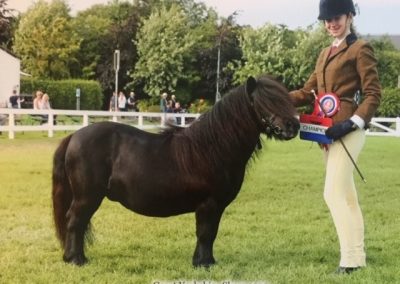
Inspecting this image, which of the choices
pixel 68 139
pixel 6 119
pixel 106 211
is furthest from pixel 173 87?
pixel 68 139

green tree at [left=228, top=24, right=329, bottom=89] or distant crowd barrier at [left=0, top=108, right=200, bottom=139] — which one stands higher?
green tree at [left=228, top=24, right=329, bottom=89]

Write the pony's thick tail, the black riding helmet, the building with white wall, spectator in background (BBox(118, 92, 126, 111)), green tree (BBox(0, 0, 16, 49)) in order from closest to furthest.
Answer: the black riding helmet → the pony's thick tail → spectator in background (BBox(118, 92, 126, 111)) → green tree (BBox(0, 0, 16, 49)) → the building with white wall

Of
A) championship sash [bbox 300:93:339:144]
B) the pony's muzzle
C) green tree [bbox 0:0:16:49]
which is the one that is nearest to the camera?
the pony's muzzle

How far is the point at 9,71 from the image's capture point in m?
19.7

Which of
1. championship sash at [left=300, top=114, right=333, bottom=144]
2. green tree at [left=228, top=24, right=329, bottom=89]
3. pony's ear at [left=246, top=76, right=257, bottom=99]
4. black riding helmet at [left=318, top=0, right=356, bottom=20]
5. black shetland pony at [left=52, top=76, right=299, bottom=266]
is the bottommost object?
black shetland pony at [left=52, top=76, right=299, bottom=266]

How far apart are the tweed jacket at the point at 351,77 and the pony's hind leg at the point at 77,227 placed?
159 cm

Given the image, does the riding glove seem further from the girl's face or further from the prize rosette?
the girl's face

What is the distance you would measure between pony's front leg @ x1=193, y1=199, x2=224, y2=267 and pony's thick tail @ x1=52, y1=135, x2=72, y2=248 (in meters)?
0.96

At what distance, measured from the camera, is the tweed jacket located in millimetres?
3904

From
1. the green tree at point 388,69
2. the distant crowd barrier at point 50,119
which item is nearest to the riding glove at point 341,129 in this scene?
the distant crowd barrier at point 50,119

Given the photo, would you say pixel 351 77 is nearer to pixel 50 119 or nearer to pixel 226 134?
pixel 226 134

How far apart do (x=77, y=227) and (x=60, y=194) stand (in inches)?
11.2

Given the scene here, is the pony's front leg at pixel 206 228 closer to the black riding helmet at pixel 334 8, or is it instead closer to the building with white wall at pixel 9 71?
the black riding helmet at pixel 334 8

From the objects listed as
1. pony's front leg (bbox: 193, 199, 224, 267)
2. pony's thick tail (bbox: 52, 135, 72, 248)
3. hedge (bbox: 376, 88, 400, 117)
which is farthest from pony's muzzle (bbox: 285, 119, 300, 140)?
hedge (bbox: 376, 88, 400, 117)
